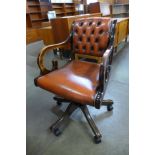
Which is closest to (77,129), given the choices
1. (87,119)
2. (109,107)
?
(87,119)

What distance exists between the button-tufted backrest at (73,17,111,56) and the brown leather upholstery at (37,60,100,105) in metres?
0.19

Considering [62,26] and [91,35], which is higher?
[62,26]

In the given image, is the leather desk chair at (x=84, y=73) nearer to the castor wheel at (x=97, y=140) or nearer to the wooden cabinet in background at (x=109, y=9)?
the castor wheel at (x=97, y=140)

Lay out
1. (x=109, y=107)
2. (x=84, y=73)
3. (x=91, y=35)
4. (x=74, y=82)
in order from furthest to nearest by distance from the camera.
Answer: (x=109, y=107), (x=91, y=35), (x=84, y=73), (x=74, y=82)

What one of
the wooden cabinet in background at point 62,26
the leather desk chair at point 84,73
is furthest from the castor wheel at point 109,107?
the wooden cabinet in background at point 62,26

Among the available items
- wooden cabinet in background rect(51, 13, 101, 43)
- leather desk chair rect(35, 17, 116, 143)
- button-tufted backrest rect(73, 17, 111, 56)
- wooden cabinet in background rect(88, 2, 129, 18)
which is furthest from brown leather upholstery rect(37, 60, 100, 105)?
wooden cabinet in background rect(88, 2, 129, 18)

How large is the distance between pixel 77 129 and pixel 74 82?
1.64ft

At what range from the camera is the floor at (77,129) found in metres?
1.15

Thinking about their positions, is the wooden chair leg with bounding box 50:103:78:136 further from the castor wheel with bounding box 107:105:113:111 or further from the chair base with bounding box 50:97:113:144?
the castor wheel with bounding box 107:105:113:111

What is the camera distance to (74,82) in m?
1.13

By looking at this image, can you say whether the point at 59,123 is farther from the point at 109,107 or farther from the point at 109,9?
the point at 109,9

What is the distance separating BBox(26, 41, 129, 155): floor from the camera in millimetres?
1150
